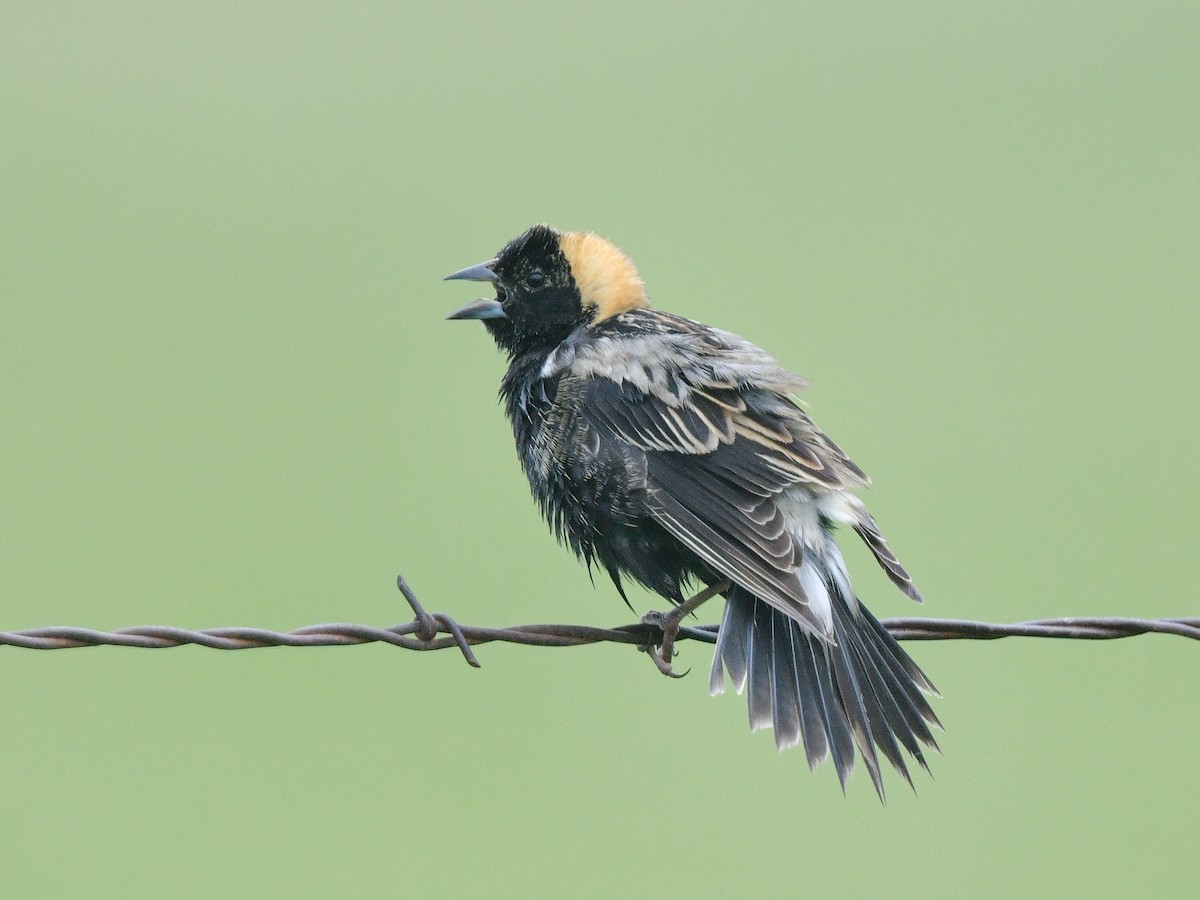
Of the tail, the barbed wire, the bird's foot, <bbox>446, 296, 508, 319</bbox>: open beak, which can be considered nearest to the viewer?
the barbed wire

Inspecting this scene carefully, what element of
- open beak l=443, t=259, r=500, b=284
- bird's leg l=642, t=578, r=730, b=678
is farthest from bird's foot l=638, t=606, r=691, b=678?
open beak l=443, t=259, r=500, b=284

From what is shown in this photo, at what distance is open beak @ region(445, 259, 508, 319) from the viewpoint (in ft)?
18.1

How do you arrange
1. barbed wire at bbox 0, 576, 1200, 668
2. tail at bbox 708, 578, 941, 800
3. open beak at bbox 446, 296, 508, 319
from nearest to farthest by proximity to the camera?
barbed wire at bbox 0, 576, 1200, 668, tail at bbox 708, 578, 941, 800, open beak at bbox 446, 296, 508, 319

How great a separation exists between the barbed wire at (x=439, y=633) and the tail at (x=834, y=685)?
23cm

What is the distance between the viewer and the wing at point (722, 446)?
13.8ft

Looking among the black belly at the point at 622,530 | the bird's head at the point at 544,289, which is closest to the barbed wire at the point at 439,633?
the black belly at the point at 622,530

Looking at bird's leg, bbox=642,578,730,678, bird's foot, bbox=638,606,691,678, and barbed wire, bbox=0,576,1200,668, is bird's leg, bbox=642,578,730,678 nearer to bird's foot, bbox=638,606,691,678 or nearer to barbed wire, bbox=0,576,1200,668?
bird's foot, bbox=638,606,691,678

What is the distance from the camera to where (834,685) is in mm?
4258

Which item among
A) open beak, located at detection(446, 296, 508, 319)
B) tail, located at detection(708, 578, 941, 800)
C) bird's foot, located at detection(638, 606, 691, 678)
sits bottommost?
tail, located at detection(708, 578, 941, 800)

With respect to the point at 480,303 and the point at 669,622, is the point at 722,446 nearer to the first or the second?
the point at 669,622

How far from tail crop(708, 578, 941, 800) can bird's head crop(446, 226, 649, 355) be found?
62.6 inches

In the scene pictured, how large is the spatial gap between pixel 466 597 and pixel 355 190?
4.42 metres

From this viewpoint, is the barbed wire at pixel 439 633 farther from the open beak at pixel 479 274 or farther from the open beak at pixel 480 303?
the open beak at pixel 479 274

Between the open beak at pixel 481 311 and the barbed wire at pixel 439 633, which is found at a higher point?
the open beak at pixel 481 311
